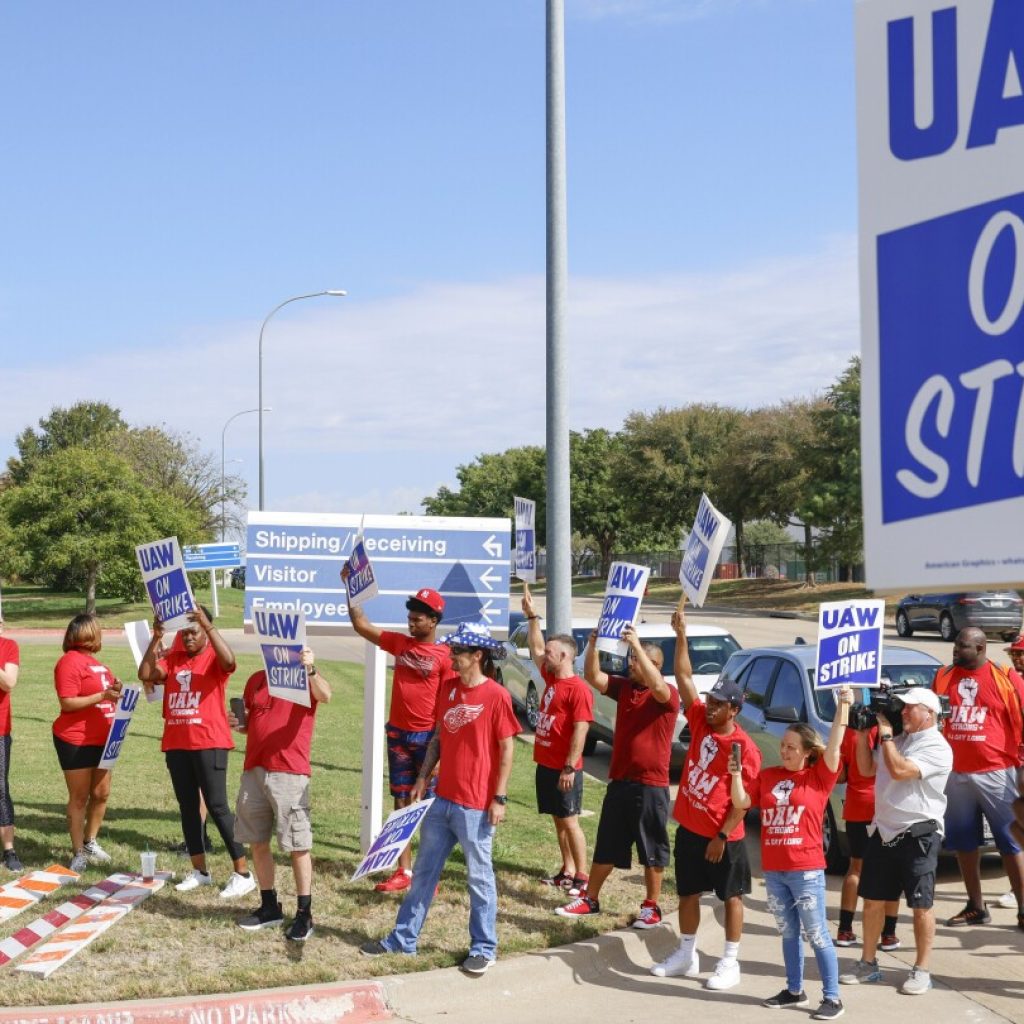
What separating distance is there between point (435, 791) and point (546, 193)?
5.59m

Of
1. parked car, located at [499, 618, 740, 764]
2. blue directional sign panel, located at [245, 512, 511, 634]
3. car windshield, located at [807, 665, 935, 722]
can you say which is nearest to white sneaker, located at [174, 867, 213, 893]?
blue directional sign panel, located at [245, 512, 511, 634]

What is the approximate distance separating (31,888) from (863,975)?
5126mm

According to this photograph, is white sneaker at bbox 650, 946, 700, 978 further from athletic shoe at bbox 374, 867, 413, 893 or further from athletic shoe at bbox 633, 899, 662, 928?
athletic shoe at bbox 374, 867, 413, 893

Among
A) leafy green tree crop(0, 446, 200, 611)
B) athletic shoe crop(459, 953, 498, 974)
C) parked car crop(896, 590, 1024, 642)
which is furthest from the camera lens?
leafy green tree crop(0, 446, 200, 611)

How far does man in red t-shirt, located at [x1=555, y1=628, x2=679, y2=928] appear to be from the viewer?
8.00 meters

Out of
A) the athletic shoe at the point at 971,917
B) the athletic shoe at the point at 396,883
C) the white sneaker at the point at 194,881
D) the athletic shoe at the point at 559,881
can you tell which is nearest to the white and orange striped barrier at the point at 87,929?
the white sneaker at the point at 194,881

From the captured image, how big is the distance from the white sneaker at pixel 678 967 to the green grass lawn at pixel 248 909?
536mm

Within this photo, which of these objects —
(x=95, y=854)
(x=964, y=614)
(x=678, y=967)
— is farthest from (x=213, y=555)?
(x=678, y=967)

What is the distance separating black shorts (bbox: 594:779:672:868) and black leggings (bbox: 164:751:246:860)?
94.8 inches

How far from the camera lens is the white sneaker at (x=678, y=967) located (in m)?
7.43

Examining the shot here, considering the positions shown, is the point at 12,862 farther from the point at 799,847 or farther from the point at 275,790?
the point at 799,847

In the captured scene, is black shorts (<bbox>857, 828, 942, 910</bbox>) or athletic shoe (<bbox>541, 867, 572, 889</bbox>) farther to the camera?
athletic shoe (<bbox>541, 867, 572, 889</bbox>)

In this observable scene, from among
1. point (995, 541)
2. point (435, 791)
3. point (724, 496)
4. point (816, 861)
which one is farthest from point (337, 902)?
point (724, 496)

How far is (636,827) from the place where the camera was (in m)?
8.01
